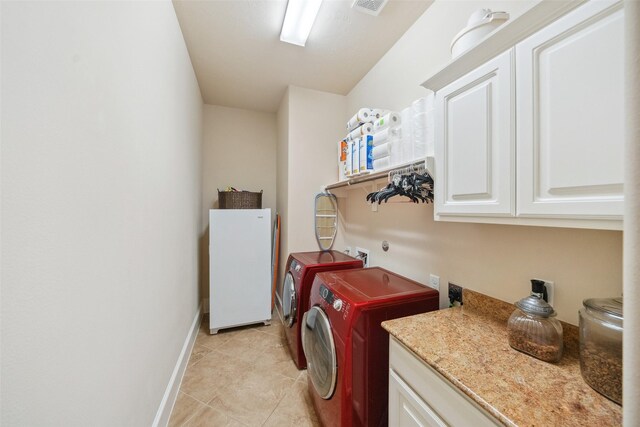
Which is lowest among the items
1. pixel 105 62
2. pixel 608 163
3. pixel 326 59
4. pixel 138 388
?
pixel 138 388

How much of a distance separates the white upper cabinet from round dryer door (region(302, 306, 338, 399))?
95 cm

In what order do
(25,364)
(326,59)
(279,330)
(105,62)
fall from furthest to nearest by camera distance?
1. (279,330)
2. (326,59)
3. (105,62)
4. (25,364)

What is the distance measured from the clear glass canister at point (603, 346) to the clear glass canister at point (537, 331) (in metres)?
0.08

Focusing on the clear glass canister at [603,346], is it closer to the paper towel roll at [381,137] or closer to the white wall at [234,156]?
the paper towel roll at [381,137]

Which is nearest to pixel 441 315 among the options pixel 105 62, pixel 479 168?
pixel 479 168

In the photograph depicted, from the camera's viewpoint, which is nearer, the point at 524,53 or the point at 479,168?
the point at 524,53

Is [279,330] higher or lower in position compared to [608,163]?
lower

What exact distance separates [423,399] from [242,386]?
1.54 m

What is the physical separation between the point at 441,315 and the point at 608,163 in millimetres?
911

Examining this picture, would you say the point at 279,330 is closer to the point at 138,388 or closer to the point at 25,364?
the point at 138,388

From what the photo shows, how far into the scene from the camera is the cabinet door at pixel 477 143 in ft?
2.92

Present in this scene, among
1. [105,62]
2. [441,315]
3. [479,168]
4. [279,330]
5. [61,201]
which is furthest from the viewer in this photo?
[279,330]

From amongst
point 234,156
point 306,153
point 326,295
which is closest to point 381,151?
point 326,295

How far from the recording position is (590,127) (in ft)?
2.21
